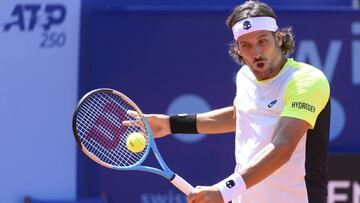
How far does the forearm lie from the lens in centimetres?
436

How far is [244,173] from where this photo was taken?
3.64 metres

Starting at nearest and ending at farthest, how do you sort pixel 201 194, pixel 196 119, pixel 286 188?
pixel 201 194
pixel 286 188
pixel 196 119

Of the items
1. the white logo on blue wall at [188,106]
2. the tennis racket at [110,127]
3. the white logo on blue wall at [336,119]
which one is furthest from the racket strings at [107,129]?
the white logo on blue wall at [336,119]

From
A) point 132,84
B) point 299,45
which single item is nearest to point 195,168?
point 132,84

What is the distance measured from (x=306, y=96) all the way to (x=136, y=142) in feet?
2.80

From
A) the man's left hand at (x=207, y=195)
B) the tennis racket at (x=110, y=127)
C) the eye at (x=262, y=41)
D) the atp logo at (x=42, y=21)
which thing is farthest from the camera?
the atp logo at (x=42, y=21)

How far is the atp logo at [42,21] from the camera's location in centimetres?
660

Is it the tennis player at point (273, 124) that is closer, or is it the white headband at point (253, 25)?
the tennis player at point (273, 124)

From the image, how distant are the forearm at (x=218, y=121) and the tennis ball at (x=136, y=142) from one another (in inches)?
14.8

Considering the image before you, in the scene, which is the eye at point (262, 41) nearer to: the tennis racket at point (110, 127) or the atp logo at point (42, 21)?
the tennis racket at point (110, 127)

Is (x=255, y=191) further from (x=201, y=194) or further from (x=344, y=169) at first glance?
(x=344, y=169)

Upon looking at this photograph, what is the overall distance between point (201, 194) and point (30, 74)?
329 centimetres

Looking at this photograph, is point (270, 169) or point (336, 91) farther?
point (336, 91)

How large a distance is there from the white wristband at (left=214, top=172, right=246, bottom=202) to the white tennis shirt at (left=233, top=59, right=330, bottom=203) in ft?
0.75
